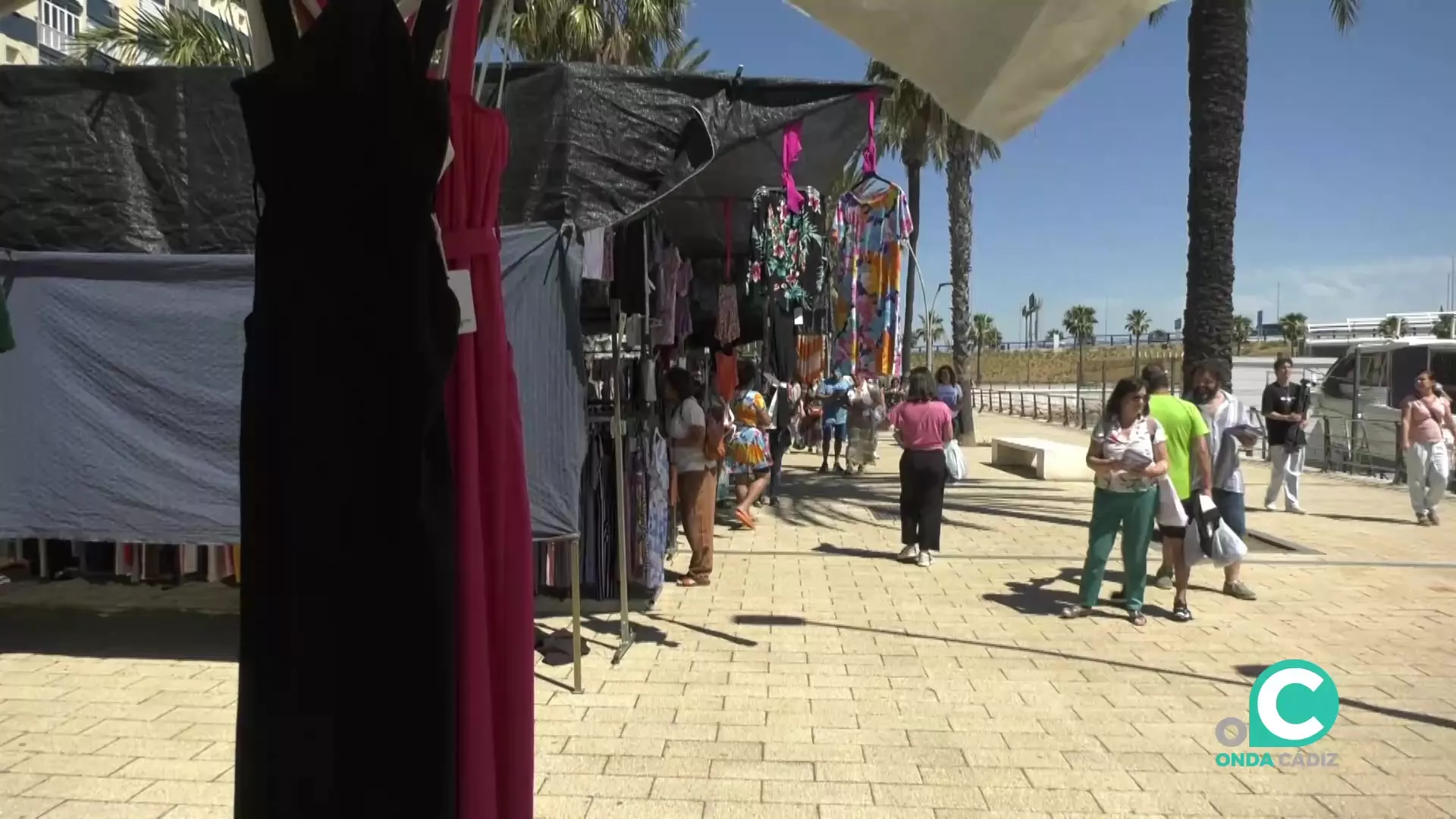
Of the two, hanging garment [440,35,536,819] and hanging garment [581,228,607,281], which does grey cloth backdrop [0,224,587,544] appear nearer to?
hanging garment [581,228,607,281]

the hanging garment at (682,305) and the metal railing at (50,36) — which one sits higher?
the metal railing at (50,36)

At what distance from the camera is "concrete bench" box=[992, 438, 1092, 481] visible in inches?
582

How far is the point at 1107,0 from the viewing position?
188 centimetres

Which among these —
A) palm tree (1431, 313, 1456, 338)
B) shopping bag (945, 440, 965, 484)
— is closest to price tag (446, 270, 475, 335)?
shopping bag (945, 440, 965, 484)

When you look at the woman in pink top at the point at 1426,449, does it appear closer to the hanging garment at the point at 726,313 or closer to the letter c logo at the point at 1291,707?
the letter c logo at the point at 1291,707

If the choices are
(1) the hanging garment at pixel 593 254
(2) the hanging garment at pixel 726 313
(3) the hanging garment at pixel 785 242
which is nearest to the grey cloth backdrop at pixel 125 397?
(1) the hanging garment at pixel 593 254

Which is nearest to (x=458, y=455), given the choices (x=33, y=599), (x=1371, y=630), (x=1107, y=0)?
(x=1107, y=0)

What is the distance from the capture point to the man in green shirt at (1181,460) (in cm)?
645

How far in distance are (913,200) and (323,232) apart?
80.2 feet

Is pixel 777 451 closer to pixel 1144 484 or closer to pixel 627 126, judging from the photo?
pixel 1144 484

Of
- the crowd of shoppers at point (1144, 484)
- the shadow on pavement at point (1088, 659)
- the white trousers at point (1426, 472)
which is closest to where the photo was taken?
the shadow on pavement at point (1088, 659)

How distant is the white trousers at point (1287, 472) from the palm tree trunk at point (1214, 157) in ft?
8.53

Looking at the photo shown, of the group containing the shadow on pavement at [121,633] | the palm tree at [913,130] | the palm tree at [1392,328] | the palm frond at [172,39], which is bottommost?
the shadow on pavement at [121,633]

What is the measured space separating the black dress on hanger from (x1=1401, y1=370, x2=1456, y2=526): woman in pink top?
12.1 metres
